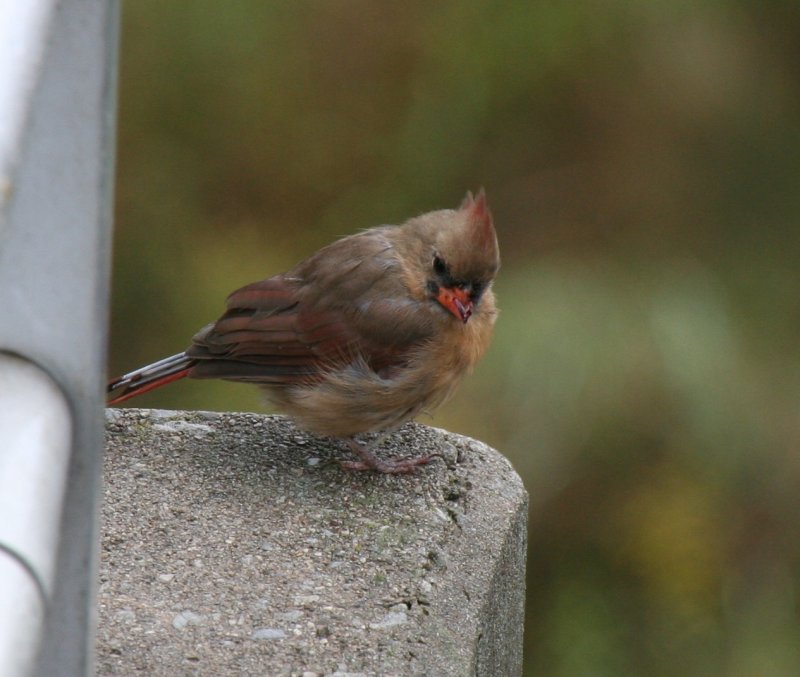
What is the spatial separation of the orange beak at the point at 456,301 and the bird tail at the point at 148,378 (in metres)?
0.67

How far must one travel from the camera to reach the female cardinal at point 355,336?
3.41 meters

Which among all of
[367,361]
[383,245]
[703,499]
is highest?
[383,245]

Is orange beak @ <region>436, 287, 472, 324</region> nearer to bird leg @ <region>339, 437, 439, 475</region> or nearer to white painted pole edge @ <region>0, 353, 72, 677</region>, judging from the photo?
bird leg @ <region>339, 437, 439, 475</region>

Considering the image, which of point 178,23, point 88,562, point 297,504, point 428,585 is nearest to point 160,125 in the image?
point 178,23

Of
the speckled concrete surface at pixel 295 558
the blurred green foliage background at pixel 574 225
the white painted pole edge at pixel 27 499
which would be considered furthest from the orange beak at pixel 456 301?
the white painted pole edge at pixel 27 499

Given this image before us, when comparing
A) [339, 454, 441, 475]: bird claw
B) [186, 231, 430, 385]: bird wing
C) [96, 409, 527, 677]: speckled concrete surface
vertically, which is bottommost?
[96, 409, 527, 677]: speckled concrete surface

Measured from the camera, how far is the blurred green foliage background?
491cm

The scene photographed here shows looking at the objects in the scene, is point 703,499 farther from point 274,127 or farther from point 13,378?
point 13,378

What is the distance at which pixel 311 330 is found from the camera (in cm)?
352

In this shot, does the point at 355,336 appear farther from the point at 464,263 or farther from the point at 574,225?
the point at 574,225

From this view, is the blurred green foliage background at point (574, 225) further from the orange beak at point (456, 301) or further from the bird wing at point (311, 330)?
the bird wing at point (311, 330)

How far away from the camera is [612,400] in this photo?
17.0ft

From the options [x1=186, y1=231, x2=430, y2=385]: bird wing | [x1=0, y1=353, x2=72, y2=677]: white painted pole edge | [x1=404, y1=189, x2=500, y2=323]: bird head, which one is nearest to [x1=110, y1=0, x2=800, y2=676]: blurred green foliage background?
[x1=404, y1=189, x2=500, y2=323]: bird head

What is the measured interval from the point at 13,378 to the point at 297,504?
64.4 inches
